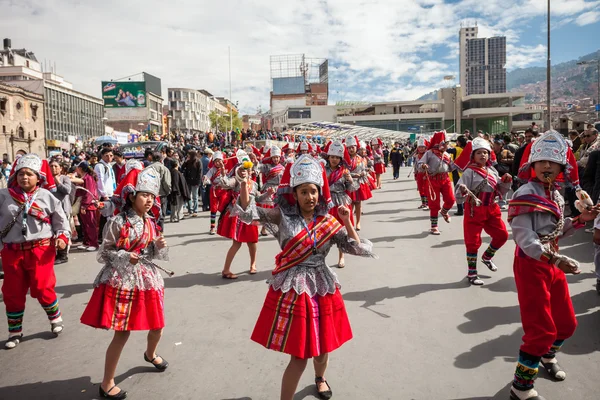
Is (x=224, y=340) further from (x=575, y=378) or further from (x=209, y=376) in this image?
(x=575, y=378)

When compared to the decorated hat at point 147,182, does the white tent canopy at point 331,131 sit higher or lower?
higher

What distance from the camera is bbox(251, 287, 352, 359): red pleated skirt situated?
2967 mm

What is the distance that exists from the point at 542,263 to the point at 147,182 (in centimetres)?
328

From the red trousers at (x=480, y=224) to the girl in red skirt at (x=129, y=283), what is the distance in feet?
14.1

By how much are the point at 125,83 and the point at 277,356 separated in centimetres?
5471

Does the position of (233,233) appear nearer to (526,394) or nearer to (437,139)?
(526,394)

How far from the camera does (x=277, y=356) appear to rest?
13.8 ft

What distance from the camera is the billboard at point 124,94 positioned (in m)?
52.5

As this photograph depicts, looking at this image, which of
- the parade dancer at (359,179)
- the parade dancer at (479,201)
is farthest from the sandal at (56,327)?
the parade dancer at (359,179)

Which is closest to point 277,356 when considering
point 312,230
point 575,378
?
point 312,230

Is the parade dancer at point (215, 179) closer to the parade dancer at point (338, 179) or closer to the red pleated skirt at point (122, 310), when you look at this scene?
the parade dancer at point (338, 179)

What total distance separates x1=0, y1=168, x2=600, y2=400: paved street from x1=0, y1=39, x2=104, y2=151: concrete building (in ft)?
229

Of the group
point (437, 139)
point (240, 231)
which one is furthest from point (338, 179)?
point (437, 139)

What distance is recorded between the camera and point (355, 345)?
4387mm
